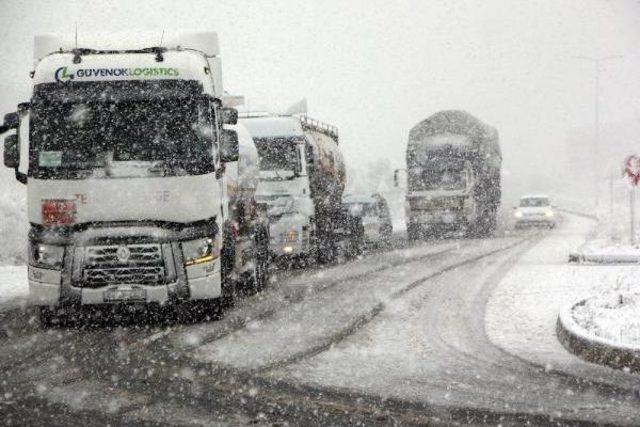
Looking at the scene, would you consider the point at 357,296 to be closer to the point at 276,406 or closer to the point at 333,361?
the point at 333,361

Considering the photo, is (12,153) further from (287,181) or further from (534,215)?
(534,215)

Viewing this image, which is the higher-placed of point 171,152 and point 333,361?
point 171,152

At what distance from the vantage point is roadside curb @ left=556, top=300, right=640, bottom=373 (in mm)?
7590

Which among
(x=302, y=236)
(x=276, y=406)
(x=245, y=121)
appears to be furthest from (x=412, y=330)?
(x=245, y=121)

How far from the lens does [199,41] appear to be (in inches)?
479

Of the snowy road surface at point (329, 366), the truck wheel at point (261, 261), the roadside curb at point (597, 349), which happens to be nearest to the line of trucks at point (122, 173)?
the snowy road surface at point (329, 366)

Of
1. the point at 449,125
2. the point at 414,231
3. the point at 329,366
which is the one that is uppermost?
the point at 449,125

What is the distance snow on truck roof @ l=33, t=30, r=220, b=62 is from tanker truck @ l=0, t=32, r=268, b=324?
175mm

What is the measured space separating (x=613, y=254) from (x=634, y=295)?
21.6 feet

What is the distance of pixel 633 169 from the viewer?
19750mm

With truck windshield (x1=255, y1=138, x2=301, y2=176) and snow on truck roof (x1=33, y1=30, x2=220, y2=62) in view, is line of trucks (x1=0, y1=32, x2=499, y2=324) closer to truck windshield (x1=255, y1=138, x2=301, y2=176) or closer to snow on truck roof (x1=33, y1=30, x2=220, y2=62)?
snow on truck roof (x1=33, y1=30, x2=220, y2=62)

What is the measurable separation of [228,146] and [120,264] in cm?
227

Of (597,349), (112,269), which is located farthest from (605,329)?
(112,269)

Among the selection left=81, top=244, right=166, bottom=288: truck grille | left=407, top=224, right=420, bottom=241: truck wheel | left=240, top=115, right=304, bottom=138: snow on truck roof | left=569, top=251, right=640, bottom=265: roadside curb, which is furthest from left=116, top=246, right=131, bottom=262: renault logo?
left=407, top=224, right=420, bottom=241: truck wheel
